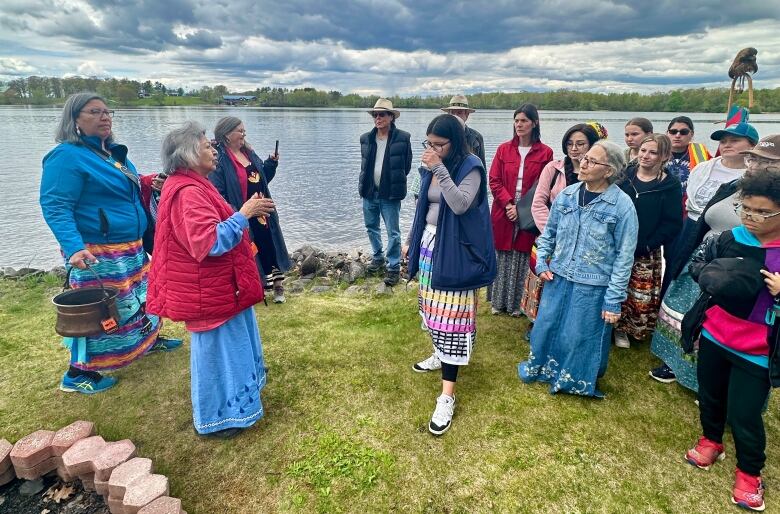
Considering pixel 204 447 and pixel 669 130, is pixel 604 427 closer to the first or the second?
pixel 204 447

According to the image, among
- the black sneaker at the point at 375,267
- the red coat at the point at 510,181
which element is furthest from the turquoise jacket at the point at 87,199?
the black sneaker at the point at 375,267

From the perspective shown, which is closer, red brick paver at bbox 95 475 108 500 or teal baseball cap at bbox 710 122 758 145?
red brick paver at bbox 95 475 108 500

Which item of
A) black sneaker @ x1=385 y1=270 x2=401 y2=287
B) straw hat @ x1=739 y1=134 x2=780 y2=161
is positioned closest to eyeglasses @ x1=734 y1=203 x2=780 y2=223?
straw hat @ x1=739 y1=134 x2=780 y2=161

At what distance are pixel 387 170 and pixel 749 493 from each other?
4.93m

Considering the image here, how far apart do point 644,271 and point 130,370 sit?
4.62 meters

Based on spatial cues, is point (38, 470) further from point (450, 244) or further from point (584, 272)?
point (584, 272)

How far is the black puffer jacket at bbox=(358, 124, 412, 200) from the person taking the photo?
6145 millimetres

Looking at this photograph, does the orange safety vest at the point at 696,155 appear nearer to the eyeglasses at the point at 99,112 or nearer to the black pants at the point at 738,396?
the black pants at the point at 738,396

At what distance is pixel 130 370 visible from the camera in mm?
3967

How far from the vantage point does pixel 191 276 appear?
2.66 metres

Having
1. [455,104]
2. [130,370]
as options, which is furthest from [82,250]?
[455,104]

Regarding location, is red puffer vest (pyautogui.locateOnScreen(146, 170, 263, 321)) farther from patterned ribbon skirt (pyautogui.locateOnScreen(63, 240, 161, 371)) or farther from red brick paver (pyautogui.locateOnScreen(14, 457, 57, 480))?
red brick paver (pyautogui.locateOnScreen(14, 457, 57, 480))

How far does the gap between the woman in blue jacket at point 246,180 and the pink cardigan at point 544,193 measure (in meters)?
2.49

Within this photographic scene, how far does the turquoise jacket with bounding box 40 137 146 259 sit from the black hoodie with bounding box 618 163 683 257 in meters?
3.97
